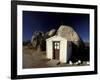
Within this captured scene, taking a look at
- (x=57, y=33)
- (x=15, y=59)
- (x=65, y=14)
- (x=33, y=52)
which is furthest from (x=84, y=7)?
(x=15, y=59)

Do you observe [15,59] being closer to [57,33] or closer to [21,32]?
[21,32]

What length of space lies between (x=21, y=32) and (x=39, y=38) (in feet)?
0.60

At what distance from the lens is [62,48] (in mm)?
1993

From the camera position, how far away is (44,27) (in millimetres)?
1937

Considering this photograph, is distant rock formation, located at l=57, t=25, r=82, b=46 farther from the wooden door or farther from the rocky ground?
the rocky ground

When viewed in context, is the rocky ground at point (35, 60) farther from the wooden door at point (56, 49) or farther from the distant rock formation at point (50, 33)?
the distant rock formation at point (50, 33)

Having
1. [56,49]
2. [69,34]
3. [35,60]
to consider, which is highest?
[69,34]

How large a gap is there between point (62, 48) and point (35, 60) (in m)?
0.30

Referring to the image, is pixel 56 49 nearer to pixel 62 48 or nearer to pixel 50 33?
pixel 62 48

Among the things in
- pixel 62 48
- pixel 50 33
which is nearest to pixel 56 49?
pixel 62 48

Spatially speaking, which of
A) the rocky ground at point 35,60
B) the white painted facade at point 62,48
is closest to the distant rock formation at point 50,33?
the white painted facade at point 62,48

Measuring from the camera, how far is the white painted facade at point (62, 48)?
1.95 metres

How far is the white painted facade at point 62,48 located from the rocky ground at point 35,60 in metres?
0.05

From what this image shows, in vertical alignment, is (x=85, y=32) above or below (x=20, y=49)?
above
